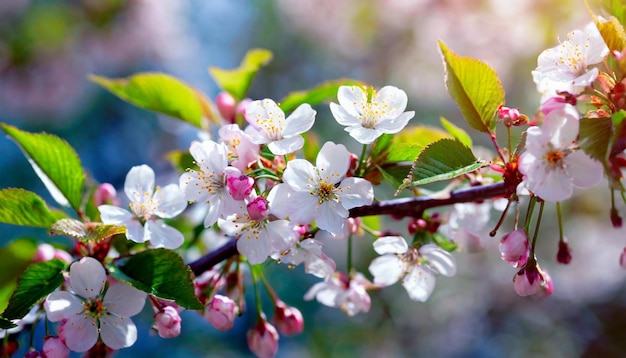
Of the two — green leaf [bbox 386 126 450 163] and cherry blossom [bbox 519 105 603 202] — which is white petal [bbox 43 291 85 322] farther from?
cherry blossom [bbox 519 105 603 202]

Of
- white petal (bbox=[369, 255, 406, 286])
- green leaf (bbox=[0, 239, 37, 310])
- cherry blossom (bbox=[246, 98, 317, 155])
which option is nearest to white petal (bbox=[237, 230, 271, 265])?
cherry blossom (bbox=[246, 98, 317, 155])

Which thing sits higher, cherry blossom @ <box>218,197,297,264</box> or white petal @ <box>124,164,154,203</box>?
cherry blossom @ <box>218,197,297,264</box>

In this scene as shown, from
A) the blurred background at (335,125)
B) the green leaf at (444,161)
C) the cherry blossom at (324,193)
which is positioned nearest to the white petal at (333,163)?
the cherry blossom at (324,193)

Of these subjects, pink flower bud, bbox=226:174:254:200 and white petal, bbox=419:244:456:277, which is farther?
white petal, bbox=419:244:456:277

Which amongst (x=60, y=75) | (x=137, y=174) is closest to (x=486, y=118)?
(x=137, y=174)

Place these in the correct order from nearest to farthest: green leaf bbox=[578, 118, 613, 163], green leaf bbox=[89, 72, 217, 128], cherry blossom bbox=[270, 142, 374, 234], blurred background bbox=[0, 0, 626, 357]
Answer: green leaf bbox=[578, 118, 613, 163] → cherry blossom bbox=[270, 142, 374, 234] → green leaf bbox=[89, 72, 217, 128] → blurred background bbox=[0, 0, 626, 357]

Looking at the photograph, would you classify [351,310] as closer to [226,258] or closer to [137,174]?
[226,258]
